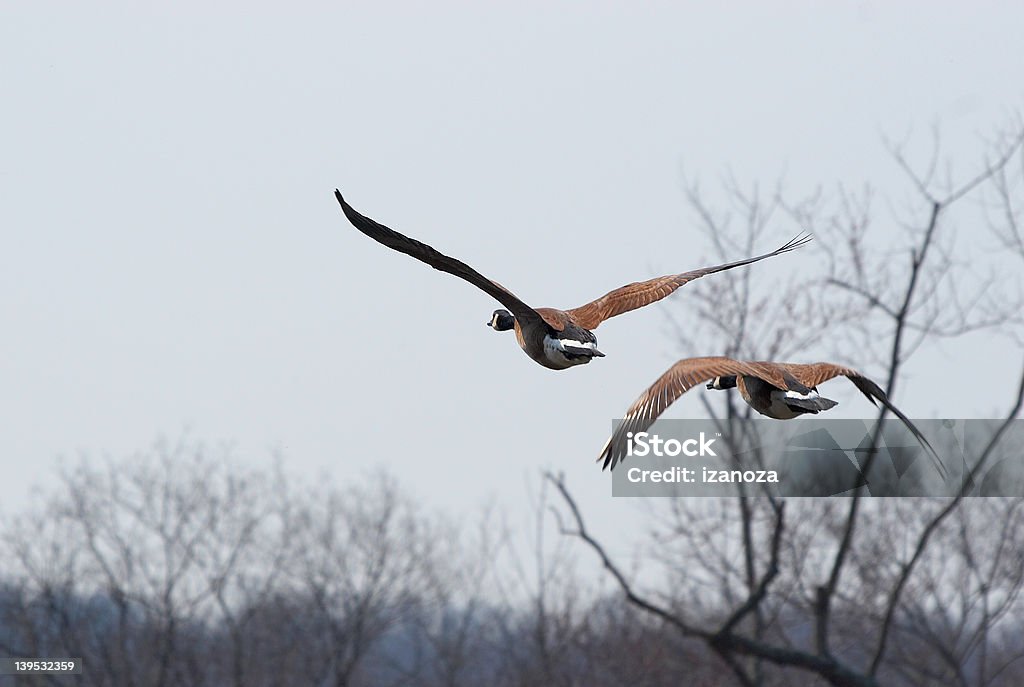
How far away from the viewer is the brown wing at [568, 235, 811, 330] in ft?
43.4

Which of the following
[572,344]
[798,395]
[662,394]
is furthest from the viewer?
[798,395]

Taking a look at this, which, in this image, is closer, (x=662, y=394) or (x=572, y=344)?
(x=662, y=394)

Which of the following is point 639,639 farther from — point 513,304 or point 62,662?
point 513,304

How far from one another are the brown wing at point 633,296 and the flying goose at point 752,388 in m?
0.94

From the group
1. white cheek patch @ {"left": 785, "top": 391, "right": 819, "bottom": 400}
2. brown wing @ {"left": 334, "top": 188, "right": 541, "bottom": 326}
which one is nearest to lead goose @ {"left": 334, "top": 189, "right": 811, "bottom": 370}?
brown wing @ {"left": 334, "top": 188, "right": 541, "bottom": 326}

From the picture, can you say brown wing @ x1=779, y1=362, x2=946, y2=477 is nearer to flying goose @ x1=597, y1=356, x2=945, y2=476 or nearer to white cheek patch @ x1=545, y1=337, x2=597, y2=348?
flying goose @ x1=597, y1=356, x2=945, y2=476

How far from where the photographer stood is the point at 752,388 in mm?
12602

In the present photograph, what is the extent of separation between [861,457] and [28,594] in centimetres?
2030

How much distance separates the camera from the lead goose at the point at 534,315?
10992 mm

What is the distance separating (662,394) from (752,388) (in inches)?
74.2

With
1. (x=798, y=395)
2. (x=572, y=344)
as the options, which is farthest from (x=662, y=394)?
(x=798, y=395)

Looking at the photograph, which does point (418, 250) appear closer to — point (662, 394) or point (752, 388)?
point (662, 394)

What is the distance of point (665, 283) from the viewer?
14.2m

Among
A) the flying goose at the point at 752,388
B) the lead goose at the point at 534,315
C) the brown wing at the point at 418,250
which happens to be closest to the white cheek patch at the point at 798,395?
the flying goose at the point at 752,388
